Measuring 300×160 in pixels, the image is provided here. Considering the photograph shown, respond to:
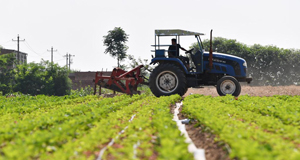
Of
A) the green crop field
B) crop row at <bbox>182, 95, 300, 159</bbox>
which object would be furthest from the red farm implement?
the green crop field

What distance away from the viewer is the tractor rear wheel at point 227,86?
1252 centimetres

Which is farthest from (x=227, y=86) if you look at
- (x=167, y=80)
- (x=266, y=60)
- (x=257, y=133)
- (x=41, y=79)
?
(x=266, y=60)

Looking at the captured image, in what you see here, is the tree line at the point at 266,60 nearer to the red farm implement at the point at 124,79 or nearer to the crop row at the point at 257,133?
the red farm implement at the point at 124,79

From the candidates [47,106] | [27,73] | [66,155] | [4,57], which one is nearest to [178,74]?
[47,106]

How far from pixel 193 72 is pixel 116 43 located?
2737 cm

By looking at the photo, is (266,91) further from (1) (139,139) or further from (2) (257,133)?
(1) (139,139)

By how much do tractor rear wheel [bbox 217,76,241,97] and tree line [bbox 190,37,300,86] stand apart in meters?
26.8

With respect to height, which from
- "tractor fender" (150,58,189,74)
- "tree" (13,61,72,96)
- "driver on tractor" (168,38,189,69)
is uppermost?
"driver on tractor" (168,38,189,69)

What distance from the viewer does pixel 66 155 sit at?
411 centimetres

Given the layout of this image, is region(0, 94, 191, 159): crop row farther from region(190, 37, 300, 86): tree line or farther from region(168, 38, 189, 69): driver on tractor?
region(190, 37, 300, 86): tree line

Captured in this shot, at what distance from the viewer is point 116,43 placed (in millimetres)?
39250

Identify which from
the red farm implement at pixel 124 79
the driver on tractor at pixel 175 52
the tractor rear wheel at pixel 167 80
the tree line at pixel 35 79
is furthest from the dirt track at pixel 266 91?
the tree line at pixel 35 79

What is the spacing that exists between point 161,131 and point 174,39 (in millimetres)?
8110

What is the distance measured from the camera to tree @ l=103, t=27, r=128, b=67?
→ 127 ft
